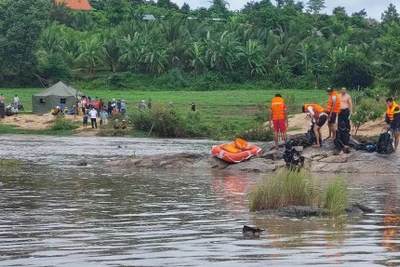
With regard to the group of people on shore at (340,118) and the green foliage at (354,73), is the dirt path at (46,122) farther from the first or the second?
the green foliage at (354,73)

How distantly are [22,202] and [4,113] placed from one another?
3569 cm

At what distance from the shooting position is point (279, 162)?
22344 millimetres

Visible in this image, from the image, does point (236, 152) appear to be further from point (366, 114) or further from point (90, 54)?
point (90, 54)

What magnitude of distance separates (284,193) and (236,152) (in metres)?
9.95

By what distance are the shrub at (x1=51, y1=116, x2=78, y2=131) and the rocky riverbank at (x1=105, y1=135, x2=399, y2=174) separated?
22575mm

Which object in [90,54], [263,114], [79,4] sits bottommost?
[263,114]

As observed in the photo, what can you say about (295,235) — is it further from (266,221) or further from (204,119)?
(204,119)

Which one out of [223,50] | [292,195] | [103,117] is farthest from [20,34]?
[292,195]

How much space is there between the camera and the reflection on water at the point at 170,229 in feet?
31.1

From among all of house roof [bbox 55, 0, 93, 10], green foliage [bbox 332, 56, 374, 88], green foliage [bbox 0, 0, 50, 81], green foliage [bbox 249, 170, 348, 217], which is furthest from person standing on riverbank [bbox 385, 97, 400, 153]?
house roof [bbox 55, 0, 93, 10]

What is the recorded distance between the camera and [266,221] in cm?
1239

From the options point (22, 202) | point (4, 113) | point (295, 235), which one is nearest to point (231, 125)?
point (4, 113)

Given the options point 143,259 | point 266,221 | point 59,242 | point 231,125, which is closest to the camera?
point 143,259

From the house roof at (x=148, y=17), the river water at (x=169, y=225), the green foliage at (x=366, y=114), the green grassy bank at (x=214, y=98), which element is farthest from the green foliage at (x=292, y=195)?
the house roof at (x=148, y=17)
